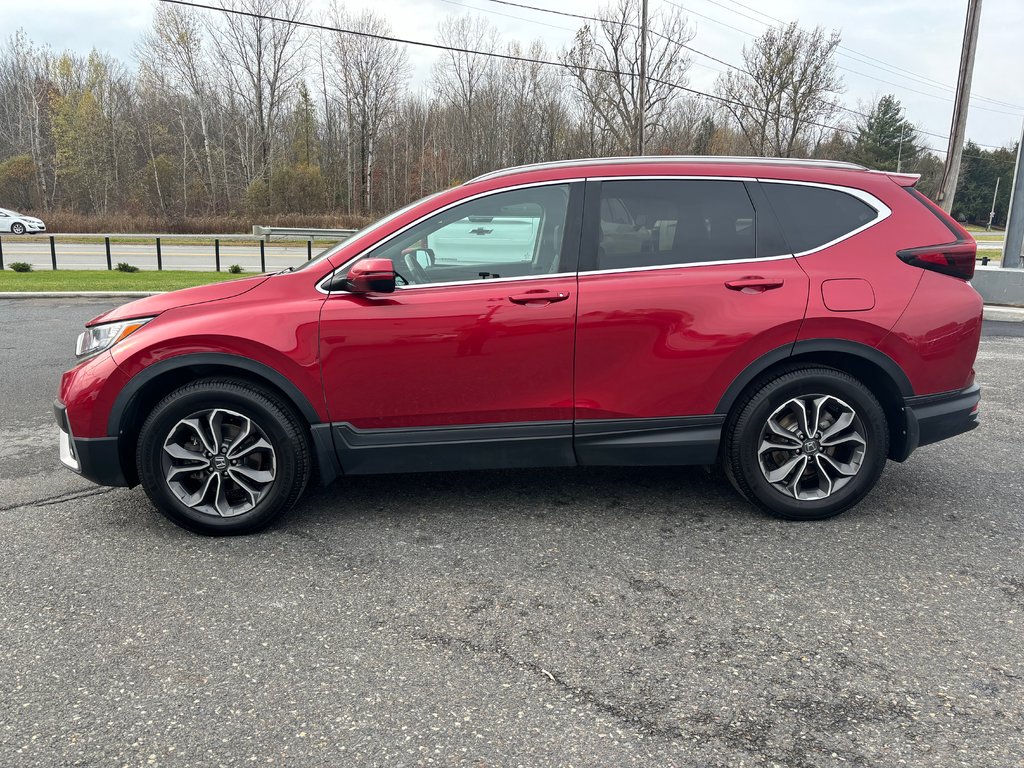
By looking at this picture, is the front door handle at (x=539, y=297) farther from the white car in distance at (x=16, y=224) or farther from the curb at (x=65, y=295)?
the white car in distance at (x=16, y=224)

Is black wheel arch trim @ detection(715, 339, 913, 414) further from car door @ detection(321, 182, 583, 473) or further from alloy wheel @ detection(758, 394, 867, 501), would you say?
car door @ detection(321, 182, 583, 473)

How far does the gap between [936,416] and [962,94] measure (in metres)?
15.3

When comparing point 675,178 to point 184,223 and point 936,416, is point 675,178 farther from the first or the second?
point 184,223

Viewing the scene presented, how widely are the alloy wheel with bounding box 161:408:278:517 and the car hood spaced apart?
0.56 meters

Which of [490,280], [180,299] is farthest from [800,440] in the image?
[180,299]

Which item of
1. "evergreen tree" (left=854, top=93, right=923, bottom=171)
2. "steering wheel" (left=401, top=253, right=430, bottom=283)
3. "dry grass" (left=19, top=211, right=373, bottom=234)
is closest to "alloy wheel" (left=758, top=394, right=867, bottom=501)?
"steering wheel" (left=401, top=253, right=430, bottom=283)

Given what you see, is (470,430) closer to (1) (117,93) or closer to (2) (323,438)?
(2) (323,438)

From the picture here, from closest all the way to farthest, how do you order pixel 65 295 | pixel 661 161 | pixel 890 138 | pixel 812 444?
pixel 812 444 < pixel 661 161 < pixel 65 295 < pixel 890 138

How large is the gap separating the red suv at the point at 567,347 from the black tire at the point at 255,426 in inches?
0.5

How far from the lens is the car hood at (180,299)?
364 centimetres

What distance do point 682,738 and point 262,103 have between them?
5273cm

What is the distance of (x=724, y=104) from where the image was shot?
4522 centimetres

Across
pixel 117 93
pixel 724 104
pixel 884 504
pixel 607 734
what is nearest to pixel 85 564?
pixel 607 734

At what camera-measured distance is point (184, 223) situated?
42688 mm
